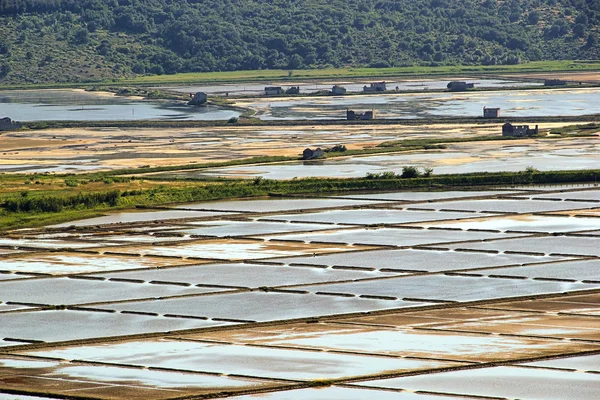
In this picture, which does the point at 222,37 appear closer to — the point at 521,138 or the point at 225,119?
the point at 225,119

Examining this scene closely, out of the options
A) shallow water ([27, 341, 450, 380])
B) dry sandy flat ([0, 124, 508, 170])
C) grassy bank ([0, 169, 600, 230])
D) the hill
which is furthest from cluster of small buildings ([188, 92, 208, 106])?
shallow water ([27, 341, 450, 380])

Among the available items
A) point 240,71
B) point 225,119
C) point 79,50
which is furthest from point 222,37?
point 225,119

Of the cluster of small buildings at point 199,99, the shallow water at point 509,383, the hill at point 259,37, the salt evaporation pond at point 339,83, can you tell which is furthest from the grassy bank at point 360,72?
the shallow water at point 509,383

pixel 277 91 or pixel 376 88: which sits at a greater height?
pixel 277 91

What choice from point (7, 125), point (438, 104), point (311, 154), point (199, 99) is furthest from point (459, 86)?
point (311, 154)

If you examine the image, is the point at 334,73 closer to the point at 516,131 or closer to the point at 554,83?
the point at 554,83

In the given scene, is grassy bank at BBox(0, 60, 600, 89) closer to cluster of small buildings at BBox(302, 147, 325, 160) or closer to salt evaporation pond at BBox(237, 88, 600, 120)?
salt evaporation pond at BBox(237, 88, 600, 120)
